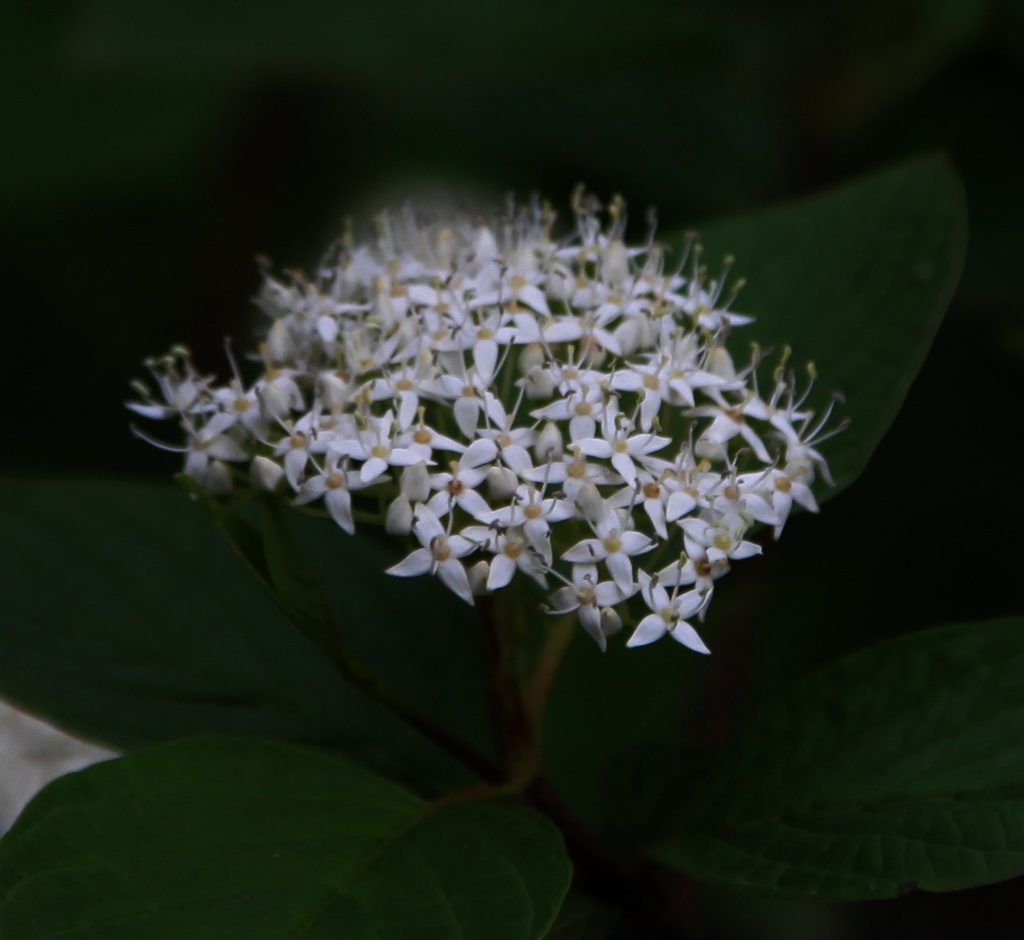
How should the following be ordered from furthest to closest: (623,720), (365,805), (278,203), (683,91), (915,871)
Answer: (278,203) → (683,91) → (623,720) → (365,805) → (915,871)

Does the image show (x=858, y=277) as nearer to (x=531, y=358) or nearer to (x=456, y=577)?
(x=531, y=358)

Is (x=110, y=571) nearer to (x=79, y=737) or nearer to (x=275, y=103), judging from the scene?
(x=79, y=737)

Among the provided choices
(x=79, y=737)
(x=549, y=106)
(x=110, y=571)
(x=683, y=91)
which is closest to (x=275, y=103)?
(x=549, y=106)

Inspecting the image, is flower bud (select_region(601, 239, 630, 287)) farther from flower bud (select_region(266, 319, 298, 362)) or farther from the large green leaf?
the large green leaf

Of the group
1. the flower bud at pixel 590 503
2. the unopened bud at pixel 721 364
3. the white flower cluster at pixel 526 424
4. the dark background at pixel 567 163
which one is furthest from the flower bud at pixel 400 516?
the dark background at pixel 567 163

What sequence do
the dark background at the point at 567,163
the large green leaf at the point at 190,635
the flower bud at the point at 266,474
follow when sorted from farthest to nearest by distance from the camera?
the dark background at the point at 567,163
the large green leaf at the point at 190,635
the flower bud at the point at 266,474

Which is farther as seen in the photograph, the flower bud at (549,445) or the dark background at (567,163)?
the dark background at (567,163)

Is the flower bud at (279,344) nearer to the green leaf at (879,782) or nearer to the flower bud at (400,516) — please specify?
the flower bud at (400,516)
